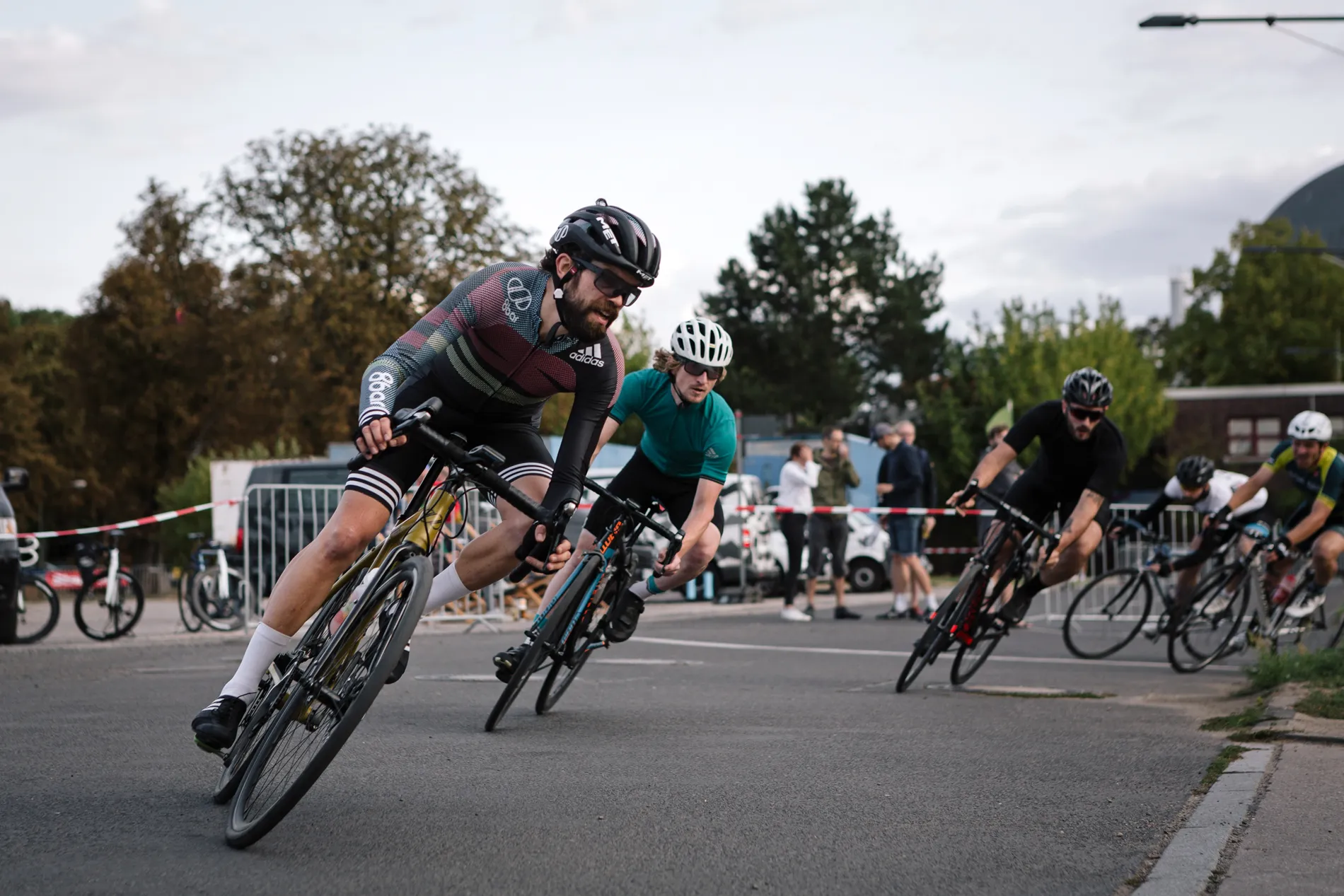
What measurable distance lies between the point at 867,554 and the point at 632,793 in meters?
20.8

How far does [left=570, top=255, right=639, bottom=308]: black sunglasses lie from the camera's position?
548 centimetres

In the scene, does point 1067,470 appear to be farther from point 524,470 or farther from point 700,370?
point 524,470

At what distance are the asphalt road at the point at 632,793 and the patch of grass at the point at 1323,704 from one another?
613mm

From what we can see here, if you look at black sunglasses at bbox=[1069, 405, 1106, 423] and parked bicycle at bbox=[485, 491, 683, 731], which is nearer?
parked bicycle at bbox=[485, 491, 683, 731]

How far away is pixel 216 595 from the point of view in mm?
17312

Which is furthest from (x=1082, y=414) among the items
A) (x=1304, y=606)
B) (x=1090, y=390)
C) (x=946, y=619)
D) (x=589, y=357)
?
(x=589, y=357)

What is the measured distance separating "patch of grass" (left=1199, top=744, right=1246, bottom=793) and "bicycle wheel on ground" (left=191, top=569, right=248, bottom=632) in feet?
39.6

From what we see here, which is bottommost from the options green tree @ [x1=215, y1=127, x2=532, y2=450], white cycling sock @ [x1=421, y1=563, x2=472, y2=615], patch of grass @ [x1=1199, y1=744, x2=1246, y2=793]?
patch of grass @ [x1=1199, y1=744, x2=1246, y2=793]

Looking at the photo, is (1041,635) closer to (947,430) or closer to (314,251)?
(314,251)

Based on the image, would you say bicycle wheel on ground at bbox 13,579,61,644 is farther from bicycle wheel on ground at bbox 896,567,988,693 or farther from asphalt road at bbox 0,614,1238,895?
bicycle wheel on ground at bbox 896,567,988,693

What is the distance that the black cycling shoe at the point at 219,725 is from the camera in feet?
16.5

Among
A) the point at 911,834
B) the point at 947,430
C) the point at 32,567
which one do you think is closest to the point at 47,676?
the point at 32,567

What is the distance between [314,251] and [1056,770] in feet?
132

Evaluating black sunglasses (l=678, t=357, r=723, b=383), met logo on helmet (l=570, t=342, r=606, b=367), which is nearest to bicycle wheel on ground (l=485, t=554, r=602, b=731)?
black sunglasses (l=678, t=357, r=723, b=383)
